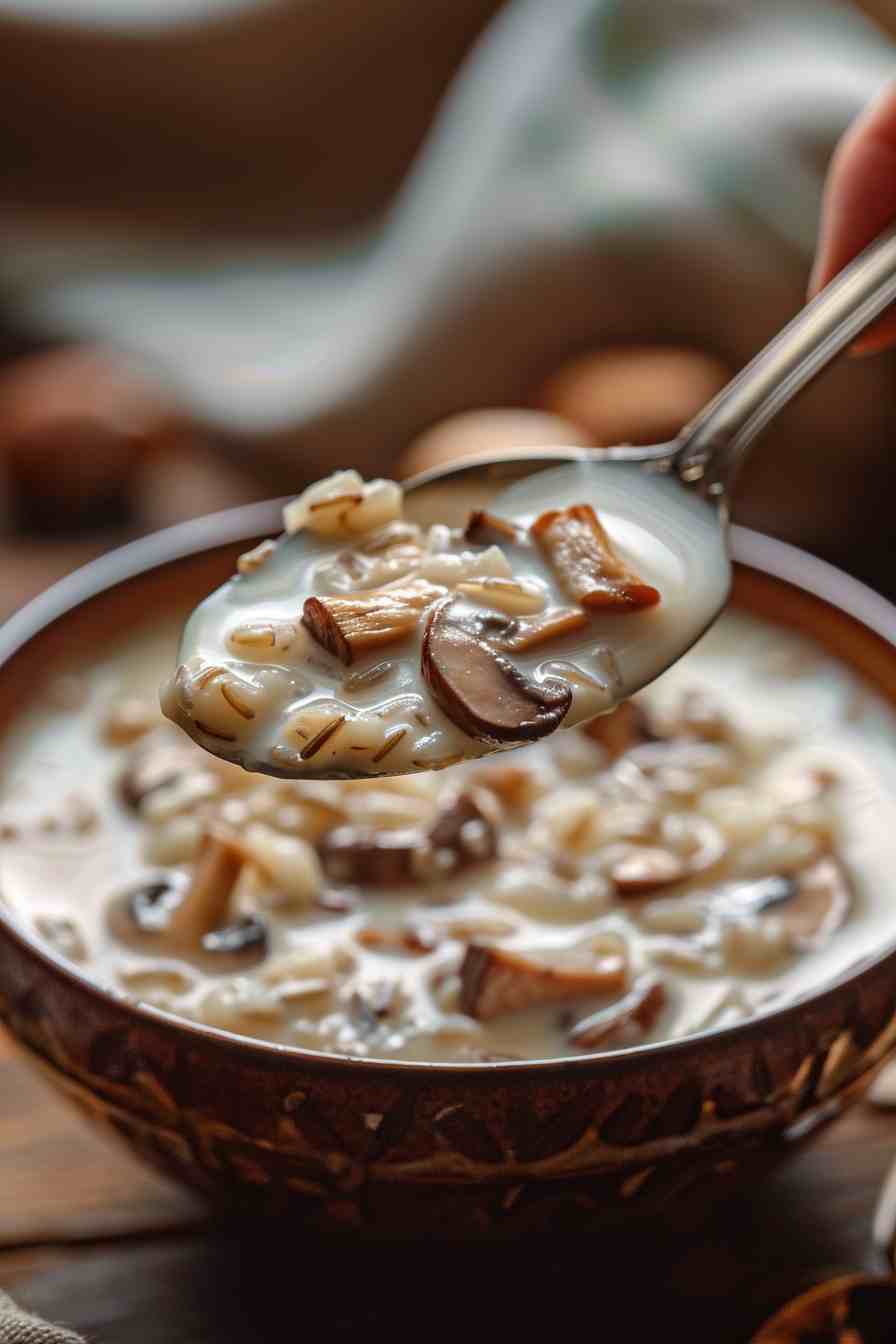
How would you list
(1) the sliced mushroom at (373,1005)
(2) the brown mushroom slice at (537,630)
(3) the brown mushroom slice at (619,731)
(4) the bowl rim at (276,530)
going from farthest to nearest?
(3) the brown mushroom slice at (619,731) < (1) the sliced mushroom at (373,1005) < (2) the brown mushroom slice at (537,630) < (4) the bowl rim at (276,530)

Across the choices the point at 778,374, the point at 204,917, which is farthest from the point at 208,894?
the point at 778,374

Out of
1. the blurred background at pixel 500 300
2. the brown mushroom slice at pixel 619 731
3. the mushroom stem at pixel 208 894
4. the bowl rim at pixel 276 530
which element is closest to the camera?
the bowl rim at pixel 276 530

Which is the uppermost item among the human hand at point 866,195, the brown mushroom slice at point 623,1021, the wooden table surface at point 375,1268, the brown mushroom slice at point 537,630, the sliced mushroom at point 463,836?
the human hand at point 866,195

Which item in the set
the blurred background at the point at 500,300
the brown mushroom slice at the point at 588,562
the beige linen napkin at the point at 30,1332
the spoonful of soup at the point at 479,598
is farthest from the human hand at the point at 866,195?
the beige linen napkin at the point at 30,1332

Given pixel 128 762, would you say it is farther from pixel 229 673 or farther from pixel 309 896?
pixel 229 673

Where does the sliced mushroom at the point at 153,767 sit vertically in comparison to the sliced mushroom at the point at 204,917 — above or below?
above

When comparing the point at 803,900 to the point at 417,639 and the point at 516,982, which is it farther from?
the point at 417,639

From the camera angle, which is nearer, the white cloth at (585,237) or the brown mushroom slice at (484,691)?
the brown mushroom slice at (484,691)

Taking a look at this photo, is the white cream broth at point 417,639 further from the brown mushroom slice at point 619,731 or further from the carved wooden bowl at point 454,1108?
the brown mushroom slice at point 619,731
